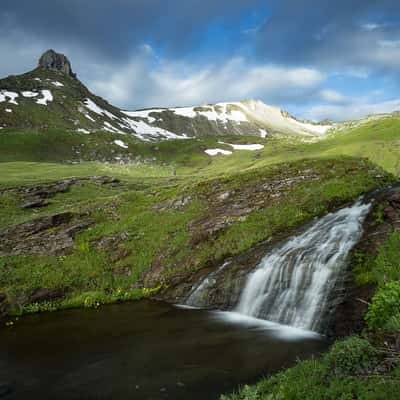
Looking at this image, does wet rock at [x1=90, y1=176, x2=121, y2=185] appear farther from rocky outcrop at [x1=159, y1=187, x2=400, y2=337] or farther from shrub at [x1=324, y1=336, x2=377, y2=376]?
shrub at [x1=324, y1=336, x2=377, y2=376]

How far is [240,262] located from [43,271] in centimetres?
1522

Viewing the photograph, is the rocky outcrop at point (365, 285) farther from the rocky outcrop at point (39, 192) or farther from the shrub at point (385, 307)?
the rocky outcrop at point (39, 192)

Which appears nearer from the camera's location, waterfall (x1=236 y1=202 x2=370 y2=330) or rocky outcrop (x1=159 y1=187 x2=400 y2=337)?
rocky outcrop (x1=159 y1=187 x2=400 y2=337)

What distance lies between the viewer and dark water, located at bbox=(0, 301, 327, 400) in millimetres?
13219

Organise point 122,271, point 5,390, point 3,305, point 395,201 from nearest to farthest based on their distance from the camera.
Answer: point 5,390 → point 395,201 → point 3,305 → point 122,271

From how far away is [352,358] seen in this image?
973 centimetres

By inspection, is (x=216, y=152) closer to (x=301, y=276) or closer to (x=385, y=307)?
(x=301, y=276)

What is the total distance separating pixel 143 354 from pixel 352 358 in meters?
9.65

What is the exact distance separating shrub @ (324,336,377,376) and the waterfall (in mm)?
7323

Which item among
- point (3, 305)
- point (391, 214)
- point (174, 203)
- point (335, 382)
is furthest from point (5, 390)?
point (174, 203)

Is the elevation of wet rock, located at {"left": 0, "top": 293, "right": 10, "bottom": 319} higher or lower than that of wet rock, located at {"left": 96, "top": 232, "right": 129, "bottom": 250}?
lower

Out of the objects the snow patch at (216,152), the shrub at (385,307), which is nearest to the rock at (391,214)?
the shrub at (385,307)

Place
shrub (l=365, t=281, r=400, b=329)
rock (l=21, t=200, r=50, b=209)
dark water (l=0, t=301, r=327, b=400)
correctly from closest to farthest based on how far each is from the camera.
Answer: shrub (l=365, t=281, r=400, b=329) → dark water (l=0, t=301, r=327, b=400) → rock (l=21, t=200, r=50, b=209)

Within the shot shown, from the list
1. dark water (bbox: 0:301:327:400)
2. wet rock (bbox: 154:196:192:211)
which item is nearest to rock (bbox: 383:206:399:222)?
dark water (bbox: 0:301:327:400)
